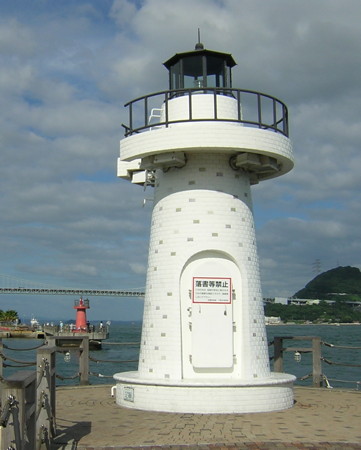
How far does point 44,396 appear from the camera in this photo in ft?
23.1

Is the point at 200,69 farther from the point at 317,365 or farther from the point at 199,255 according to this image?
the point at 317,365

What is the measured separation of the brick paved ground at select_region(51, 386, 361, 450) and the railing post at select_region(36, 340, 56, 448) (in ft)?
1.06

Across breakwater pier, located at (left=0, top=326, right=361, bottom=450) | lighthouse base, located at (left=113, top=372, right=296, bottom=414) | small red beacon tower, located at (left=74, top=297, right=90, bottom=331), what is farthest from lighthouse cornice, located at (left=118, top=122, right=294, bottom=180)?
small red beacon tower, located at (left=74, top=297, right=90, bottom=331)

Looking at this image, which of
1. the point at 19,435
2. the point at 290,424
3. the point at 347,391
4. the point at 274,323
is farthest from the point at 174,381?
the point at 274,323

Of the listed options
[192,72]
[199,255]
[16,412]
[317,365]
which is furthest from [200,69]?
[16,412]

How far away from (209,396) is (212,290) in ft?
5.79

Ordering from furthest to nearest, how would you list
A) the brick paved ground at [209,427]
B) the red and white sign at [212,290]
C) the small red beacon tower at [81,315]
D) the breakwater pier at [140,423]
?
the small red beacon tower at [81,315] → the red and white sign at [212,290] → the brick paved ground at [209,427] → the breakwater pier at [140,423]

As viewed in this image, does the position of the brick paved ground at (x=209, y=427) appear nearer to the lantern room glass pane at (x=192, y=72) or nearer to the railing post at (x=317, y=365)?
the railing post at (x=317, y=365)

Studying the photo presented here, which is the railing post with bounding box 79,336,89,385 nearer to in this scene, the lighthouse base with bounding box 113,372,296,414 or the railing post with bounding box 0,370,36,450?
the lighthouse base with bounding box 113,372,296,414

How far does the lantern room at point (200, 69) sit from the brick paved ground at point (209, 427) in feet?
19.1

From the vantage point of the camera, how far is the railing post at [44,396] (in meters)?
6.91

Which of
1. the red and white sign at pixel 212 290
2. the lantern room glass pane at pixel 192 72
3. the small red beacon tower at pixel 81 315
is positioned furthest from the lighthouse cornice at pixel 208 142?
the small red beacon tower at pixel 81 315

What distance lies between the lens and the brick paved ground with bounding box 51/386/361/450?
7.37 m

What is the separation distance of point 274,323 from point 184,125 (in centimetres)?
12951
